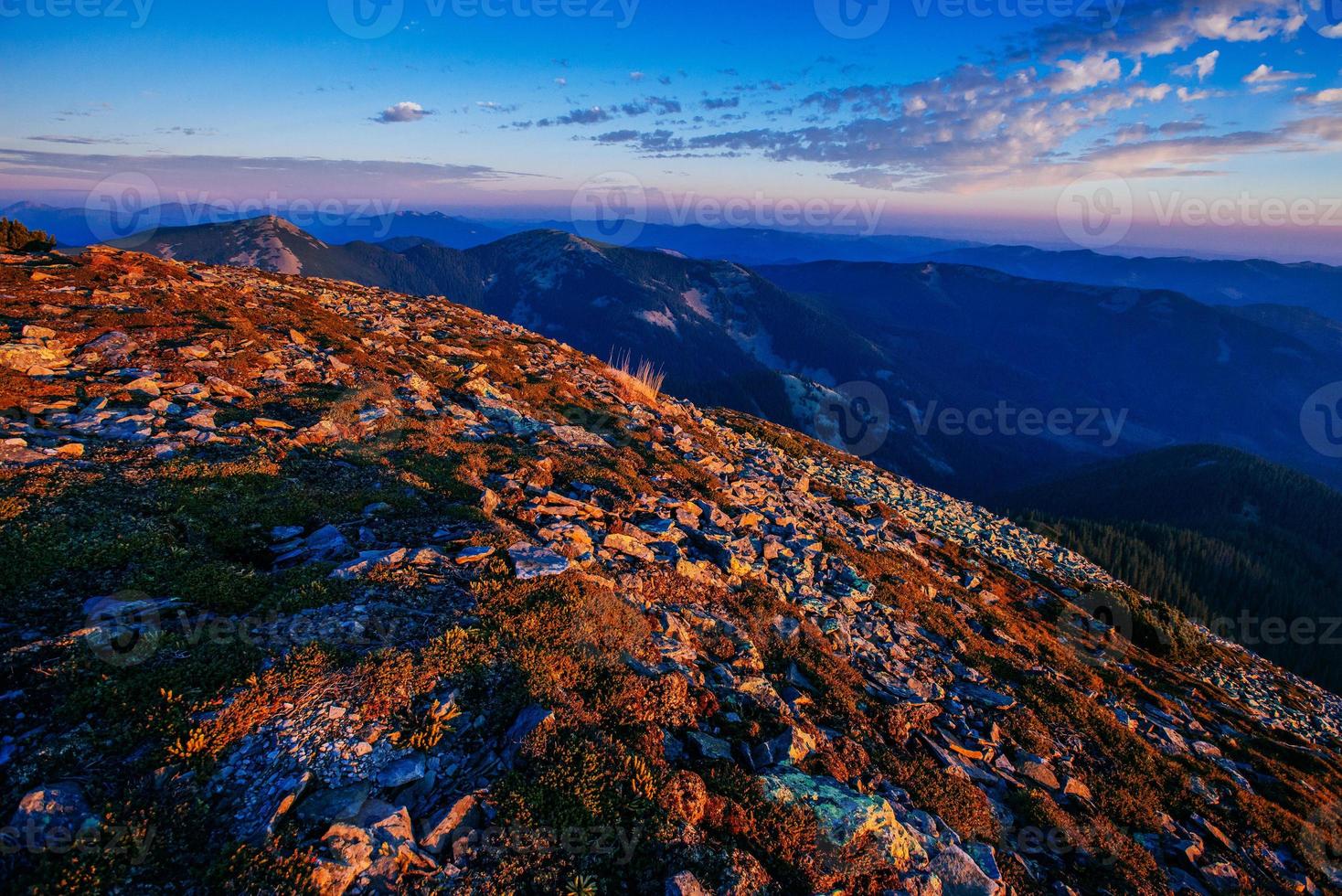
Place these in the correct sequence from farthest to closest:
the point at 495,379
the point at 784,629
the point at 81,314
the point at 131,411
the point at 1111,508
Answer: the point at 1111,508
the point at 495,379
the point at 81,314
the point at 131,411
the point at 784,629

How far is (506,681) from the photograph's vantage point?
7125 mm

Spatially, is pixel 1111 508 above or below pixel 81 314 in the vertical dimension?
below

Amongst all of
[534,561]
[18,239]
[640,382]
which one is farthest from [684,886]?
[18,239]

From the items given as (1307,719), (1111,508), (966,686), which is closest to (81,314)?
(966,686)

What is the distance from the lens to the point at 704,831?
19.4 ft

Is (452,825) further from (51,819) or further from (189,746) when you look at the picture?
(51,819)

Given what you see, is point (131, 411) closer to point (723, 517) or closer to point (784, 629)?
point (723, 517)

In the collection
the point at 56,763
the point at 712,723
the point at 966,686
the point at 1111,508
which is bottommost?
the point at 1111,508

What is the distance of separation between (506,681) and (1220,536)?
120104mm

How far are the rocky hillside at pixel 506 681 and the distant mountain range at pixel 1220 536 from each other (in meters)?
40.5

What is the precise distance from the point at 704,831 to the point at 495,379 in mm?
20620

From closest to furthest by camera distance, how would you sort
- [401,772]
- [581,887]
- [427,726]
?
[581,887] < [401,772] < [427,726]

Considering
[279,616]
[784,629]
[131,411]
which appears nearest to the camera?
[279,616]

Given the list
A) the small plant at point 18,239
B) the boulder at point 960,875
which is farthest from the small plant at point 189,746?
the small plant at point 18,239
